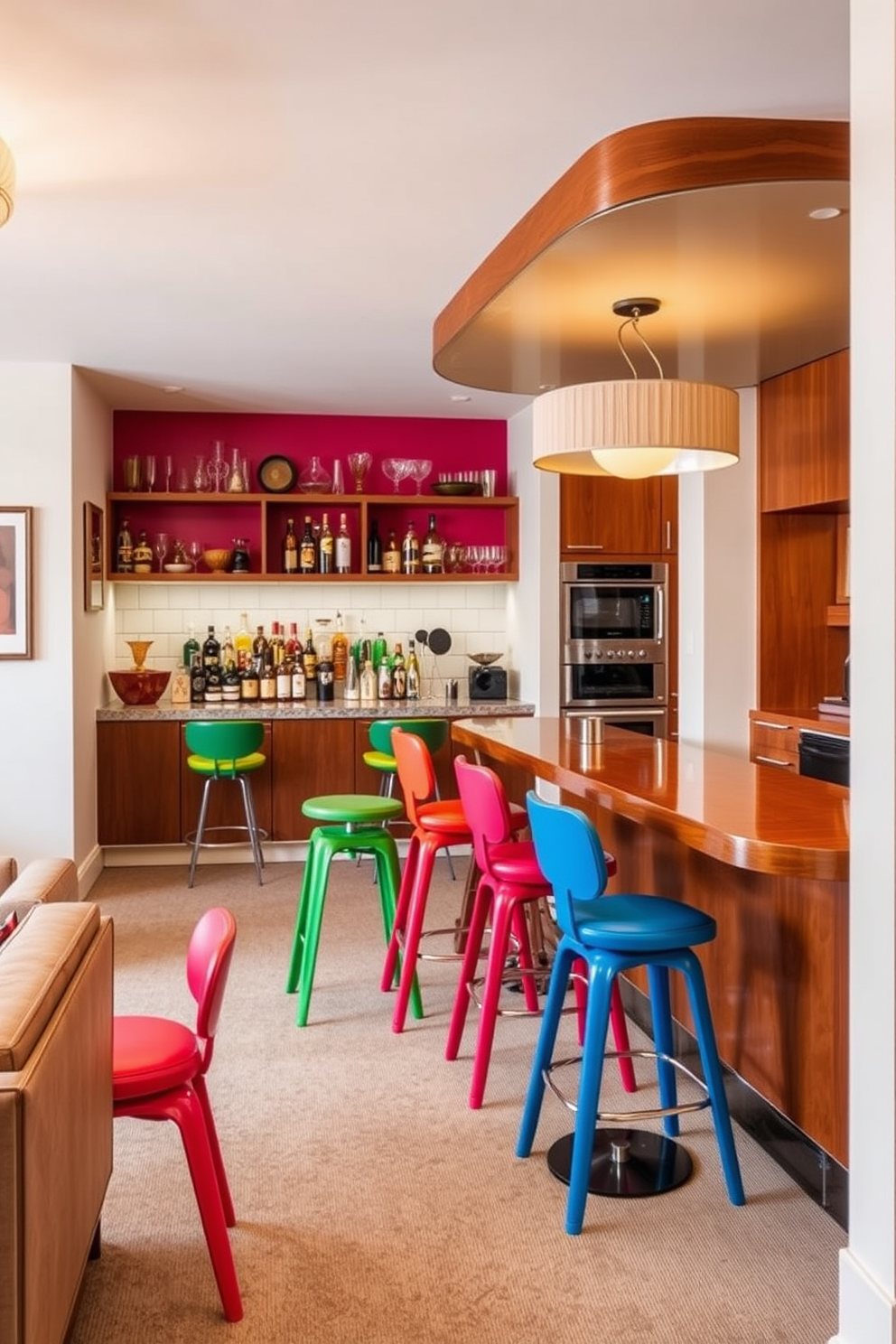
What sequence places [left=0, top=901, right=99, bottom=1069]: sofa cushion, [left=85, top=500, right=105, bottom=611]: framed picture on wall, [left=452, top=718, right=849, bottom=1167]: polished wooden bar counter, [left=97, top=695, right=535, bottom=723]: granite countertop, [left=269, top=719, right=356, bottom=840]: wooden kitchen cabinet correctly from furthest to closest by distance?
[left=269, top=719, right=356, bottom=840]: wooden kitchen cabinet, [left=97, top=695, right=535, bottom=723]: granite countertop, [left=85, top=500, right=105, bottom=611]: framed picture on wall, [left=452, top=718, right=849, bottom=1167]: polished wooden bar counter, [left=0, top=901, right=99, bottom=1069]: sofa cushion

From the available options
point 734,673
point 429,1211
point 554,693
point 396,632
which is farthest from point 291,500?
point 429,1211

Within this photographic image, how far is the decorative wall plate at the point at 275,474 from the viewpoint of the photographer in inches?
282

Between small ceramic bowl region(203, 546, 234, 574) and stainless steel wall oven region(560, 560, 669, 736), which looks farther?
small ceramic bowl region(203, 546, 234, 574)

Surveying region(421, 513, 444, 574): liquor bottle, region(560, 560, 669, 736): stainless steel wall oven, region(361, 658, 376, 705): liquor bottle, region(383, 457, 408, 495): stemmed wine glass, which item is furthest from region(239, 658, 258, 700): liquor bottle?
region(560, 560, 669, 736): stainless steel wall oven

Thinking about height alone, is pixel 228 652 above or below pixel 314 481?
below

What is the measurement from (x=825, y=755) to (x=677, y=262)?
227cm

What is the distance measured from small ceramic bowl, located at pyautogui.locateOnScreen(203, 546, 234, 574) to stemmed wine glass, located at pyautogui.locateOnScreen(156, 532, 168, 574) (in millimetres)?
258

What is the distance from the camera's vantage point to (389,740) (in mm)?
6094

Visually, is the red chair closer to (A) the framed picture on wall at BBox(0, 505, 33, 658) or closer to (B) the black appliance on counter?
(B) the black appliance on counter

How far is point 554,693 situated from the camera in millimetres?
6797

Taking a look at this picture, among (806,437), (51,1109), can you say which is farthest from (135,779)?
(51,1109)

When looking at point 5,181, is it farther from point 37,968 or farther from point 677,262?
point 37,968

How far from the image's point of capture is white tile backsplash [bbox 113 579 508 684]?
7.17 metres

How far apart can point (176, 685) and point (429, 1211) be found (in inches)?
185
